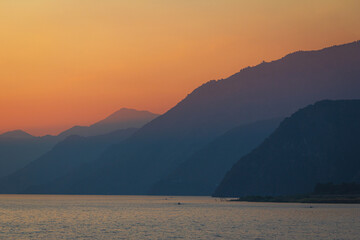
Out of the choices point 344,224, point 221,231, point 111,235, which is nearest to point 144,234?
point 111,235

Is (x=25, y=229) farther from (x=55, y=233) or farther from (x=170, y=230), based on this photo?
(x=170, y=230)

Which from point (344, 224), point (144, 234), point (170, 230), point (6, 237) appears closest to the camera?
point (6, 237)

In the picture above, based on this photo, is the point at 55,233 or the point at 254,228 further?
the point at 254,228

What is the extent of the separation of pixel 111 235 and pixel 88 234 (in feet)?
14.6

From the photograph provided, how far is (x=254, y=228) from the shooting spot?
113 metres

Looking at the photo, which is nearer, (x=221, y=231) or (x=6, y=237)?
(x=6, y=237)

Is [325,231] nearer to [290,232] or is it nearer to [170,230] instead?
[290,232]

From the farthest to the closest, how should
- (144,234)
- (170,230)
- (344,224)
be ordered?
(344,224) < (170,230) < (144,234)

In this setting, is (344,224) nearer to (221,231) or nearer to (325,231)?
(325,231)

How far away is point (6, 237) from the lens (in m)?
94.2

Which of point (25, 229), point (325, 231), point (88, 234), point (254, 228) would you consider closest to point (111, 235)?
point (88, 234)

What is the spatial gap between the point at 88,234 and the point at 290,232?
34.5 m

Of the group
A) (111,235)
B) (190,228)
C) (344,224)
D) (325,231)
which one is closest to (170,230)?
(190,228)

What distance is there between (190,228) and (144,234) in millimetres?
14888
